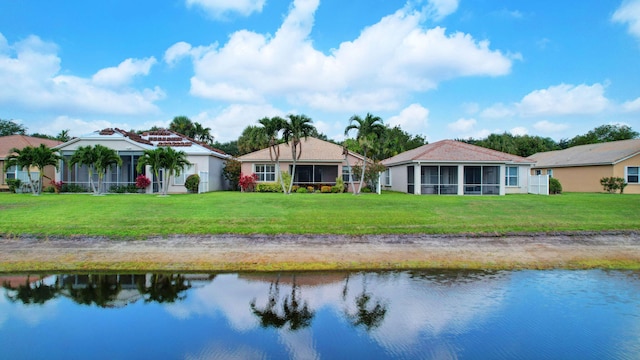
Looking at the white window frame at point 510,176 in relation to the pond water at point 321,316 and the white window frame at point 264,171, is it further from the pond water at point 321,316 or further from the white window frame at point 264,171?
the pond water at point 321,316

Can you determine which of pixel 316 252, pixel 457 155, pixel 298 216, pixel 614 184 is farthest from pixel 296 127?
pixel 614 184

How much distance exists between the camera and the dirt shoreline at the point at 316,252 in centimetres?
1329

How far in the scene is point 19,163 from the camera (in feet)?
91.6

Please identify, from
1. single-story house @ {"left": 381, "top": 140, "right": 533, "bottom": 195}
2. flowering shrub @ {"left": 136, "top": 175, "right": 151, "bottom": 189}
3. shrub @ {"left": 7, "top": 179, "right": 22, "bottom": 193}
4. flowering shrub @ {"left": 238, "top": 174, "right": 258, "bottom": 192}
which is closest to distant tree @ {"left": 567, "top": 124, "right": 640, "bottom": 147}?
single-story house @ {"left": 381, "top": 140, "right": 533, "bottom": 195}

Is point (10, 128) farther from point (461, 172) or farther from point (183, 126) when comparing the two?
point (461, 172)

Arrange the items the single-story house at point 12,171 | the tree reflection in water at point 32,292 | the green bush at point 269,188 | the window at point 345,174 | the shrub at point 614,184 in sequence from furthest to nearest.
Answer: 1. the window at point 345,174
2. the shrub at point 614,184
3. the green bush at point 269,188
4. the single-story house at point 12,171
5. the tree reflection in water at point 32,292

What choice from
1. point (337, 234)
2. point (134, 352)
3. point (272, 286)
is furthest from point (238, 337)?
point (337, 234)

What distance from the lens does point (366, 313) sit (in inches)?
354

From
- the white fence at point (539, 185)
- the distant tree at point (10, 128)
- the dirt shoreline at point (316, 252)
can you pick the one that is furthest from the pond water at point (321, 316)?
the distant tree at point (10, 128)

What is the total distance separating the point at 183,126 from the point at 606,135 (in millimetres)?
65604

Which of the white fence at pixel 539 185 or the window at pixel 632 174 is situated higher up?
the window at pixel 632 174

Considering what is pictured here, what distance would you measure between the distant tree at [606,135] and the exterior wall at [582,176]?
31.5 metres

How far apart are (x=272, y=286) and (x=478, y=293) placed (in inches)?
204

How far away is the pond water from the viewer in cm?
720
